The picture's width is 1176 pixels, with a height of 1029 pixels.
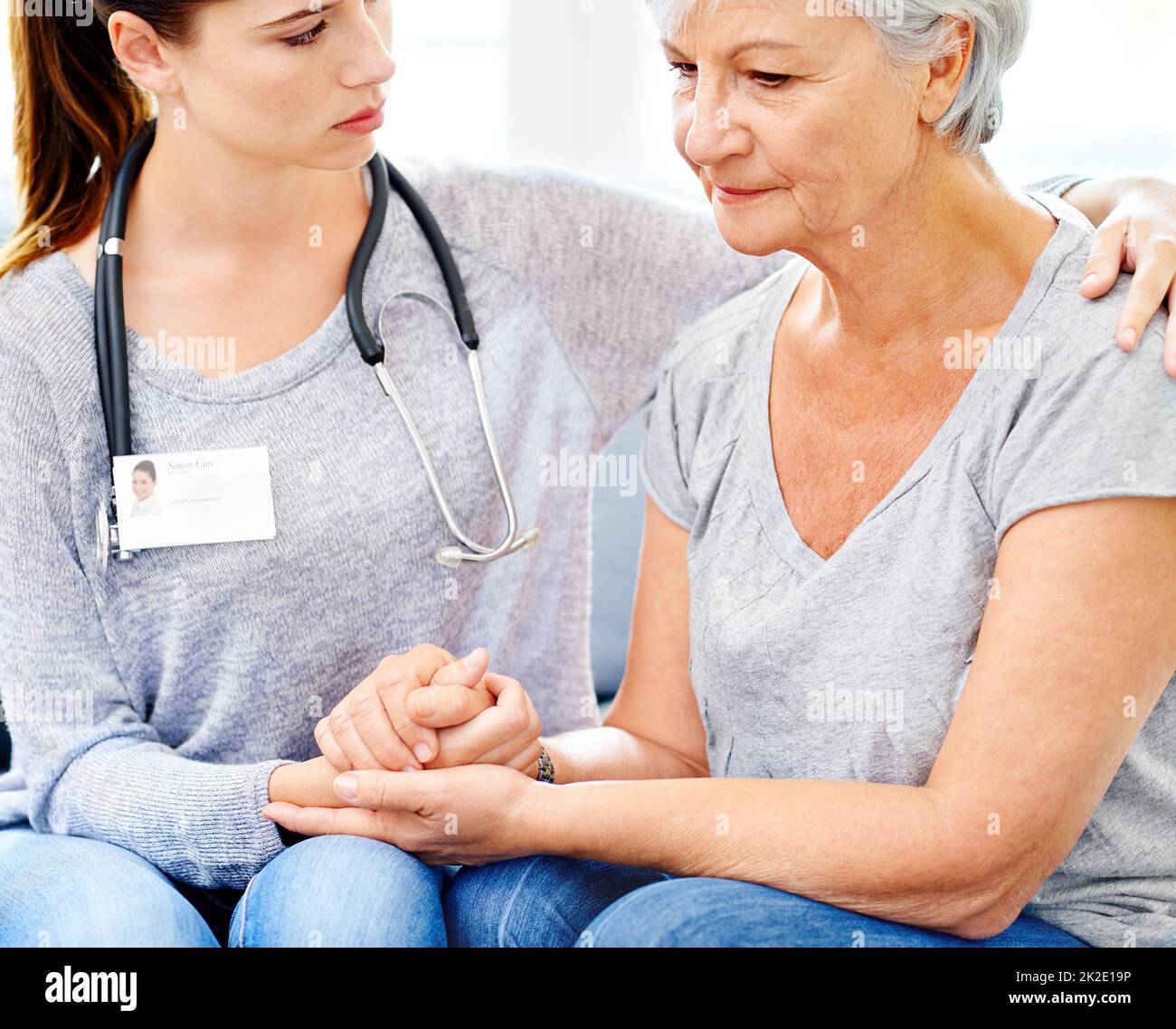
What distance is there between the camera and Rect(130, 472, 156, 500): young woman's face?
135cm


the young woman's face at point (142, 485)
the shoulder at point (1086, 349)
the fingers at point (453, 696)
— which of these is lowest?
the fingers at point (453, 696)

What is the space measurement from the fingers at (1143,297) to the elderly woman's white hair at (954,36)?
209 millimetres

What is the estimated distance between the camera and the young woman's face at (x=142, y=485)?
4.43 ft

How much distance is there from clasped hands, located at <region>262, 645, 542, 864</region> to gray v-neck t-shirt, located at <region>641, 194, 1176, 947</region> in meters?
0.23

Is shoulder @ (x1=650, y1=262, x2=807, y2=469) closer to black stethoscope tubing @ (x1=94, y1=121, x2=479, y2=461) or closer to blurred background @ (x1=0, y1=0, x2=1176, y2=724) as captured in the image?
black stethoscope tubing @ (x1=94, y1=121, x2=479, y2=461)

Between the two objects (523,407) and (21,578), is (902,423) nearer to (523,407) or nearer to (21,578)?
(523,407)

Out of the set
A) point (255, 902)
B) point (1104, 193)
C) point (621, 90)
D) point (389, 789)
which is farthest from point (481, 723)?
point (621, 90)

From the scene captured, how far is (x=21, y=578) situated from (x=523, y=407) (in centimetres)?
59

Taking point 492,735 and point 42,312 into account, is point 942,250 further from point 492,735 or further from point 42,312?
point 42,312

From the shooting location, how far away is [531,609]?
5.28ft

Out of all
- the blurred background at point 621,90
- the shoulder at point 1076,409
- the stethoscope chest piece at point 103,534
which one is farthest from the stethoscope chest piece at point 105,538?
the blurred background at point 621,90

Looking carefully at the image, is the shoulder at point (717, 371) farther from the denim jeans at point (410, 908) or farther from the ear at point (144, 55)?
the ear at point (144, 55)

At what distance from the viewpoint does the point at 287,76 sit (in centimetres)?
131
